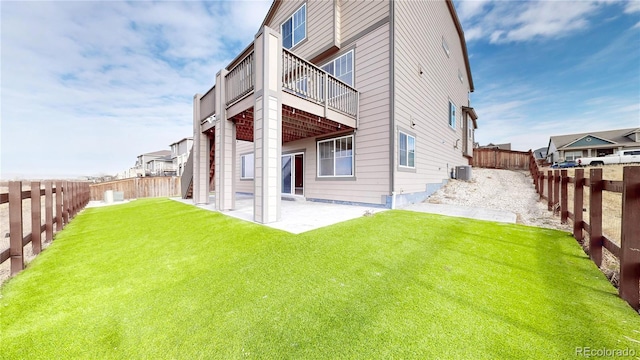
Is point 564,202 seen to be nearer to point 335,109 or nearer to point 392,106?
point 392,106

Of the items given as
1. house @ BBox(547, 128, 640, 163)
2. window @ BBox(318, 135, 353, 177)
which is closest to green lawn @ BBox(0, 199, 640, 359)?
window @ BBox(318, 135, 353, 177)

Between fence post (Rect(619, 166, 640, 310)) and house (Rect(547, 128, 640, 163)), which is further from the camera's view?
house (Rect(547, 128, 640, 163))

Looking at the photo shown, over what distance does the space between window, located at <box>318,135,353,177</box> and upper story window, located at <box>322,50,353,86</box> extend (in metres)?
2.23

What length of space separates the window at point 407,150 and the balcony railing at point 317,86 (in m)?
1.86

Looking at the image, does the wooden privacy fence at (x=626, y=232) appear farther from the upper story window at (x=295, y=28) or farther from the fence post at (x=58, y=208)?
the upper story window at (x=295, y=28)

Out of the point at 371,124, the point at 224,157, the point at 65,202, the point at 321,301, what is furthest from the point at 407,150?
the point at 65,202

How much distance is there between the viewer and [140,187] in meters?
14.6

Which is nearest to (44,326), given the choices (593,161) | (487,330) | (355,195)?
(487,330)

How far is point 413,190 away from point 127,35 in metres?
16.8

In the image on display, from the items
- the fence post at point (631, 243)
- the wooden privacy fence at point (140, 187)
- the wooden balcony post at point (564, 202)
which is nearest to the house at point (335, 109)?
the wooden balcony post at point (564, 202)

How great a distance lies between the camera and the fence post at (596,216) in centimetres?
271

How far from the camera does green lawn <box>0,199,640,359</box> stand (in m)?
1.58

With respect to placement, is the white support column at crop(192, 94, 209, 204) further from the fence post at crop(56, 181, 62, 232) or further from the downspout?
the downspout

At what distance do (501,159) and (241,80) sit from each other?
19.5 metres
